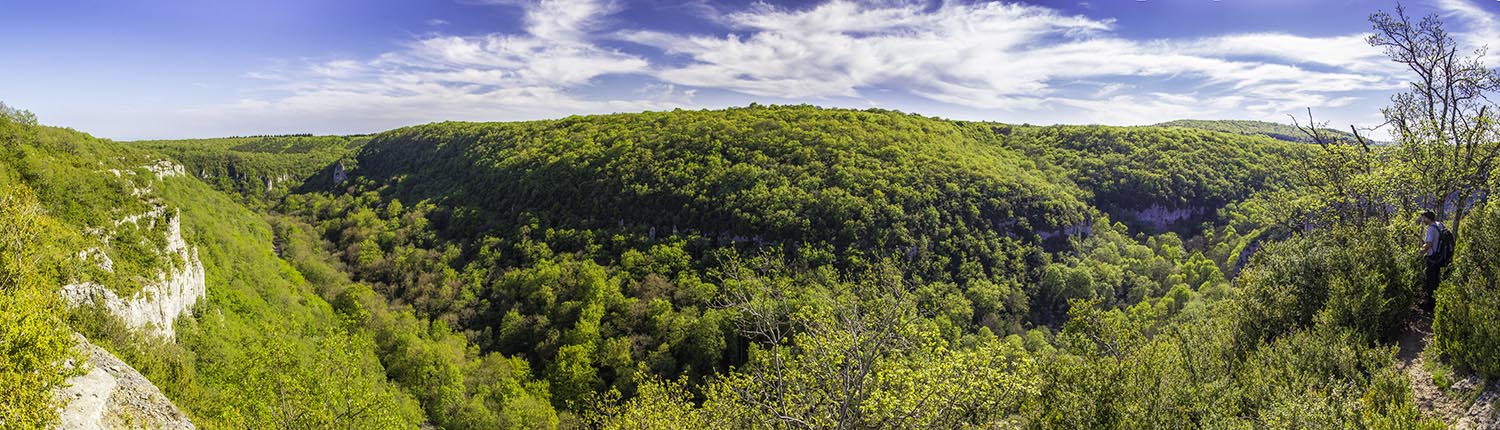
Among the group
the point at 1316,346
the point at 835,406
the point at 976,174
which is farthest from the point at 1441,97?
the point at 976,174

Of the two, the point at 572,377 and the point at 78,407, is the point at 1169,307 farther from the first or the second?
the point at 78,407

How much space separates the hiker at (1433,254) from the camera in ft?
43.9

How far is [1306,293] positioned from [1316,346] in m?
4.44

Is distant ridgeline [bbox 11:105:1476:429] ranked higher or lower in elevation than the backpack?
lower

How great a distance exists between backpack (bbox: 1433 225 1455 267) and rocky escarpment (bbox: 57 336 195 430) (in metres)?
30.5

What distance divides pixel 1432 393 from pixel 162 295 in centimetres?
4795

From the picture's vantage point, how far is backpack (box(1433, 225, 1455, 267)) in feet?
43.9

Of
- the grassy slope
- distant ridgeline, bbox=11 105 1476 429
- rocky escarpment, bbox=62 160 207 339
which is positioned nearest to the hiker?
distant ridgeline, bbox=11 105 1476 429

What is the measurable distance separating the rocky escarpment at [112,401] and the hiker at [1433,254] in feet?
99.6

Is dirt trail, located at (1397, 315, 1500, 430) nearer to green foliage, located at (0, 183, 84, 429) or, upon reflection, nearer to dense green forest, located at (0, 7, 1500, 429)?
dense green forest, located at (0, 7, 1500, 429)

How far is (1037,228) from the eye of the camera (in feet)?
260

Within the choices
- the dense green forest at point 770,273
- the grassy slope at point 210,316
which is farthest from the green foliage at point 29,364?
the grassy slope at point 210,316

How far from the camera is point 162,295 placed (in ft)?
99.6

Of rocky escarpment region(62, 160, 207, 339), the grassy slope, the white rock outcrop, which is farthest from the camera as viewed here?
rocky escarpment region(62, 160, 207, 339)
